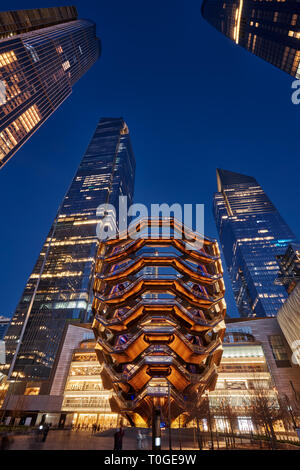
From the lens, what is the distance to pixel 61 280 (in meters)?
95.6

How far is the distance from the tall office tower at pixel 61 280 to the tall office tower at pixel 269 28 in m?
87.6

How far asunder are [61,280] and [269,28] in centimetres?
11717

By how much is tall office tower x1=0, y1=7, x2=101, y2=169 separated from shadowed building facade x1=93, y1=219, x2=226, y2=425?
78.3 metres

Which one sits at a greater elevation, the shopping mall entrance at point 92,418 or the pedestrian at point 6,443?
the pedestrian at point 6,443

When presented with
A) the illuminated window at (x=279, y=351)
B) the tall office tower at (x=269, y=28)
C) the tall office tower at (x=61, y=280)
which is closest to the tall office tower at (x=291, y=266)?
the illuminated window at (x=279, y=351)

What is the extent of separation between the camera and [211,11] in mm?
126688

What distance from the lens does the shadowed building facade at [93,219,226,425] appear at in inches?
1270

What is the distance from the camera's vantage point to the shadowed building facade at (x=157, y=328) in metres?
32.2

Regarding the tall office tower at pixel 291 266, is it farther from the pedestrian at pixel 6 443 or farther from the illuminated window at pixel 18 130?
the illuminated window at pixel 18 130

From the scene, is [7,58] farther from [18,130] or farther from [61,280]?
[61,280]

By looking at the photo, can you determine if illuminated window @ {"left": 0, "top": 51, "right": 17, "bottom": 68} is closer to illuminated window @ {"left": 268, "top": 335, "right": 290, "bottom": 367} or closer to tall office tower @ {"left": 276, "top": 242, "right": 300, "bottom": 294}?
illuminated window @ {"left": 268, "top": 335, "right": 290, "bottom": 367}

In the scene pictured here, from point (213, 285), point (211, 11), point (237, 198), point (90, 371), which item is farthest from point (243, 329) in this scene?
point (211, 11)

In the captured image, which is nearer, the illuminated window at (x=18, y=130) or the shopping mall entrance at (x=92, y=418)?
the shopping mall entrance at (x=92, y=418)

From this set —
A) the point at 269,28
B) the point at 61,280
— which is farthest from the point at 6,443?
the point at 269,28
